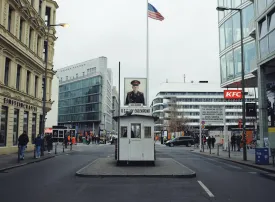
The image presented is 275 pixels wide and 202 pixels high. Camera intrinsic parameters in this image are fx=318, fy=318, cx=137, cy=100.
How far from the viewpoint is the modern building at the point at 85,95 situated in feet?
364

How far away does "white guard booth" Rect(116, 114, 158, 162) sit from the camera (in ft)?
55.7

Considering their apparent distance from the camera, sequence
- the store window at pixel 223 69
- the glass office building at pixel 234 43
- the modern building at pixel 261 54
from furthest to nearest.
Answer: the store window at pixel 223 69 < the glass office building at pixel 234 43 < the modern building at pixel 261 54

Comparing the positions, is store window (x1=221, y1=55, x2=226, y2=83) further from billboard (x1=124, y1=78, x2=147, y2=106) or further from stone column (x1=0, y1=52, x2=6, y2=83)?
stone column (x1=0, y1=52, x2=6, y2=83)

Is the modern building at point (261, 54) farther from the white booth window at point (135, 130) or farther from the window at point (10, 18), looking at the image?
the window at point (10, 18)

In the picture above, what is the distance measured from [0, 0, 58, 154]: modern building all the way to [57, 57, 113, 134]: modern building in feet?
235

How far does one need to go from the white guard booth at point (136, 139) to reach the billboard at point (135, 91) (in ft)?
5.10

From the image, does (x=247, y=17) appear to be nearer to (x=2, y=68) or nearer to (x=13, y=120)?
(x=2, y=68)

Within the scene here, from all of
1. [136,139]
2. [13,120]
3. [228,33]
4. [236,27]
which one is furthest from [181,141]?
[136,139]

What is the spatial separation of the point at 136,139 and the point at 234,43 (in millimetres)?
22902

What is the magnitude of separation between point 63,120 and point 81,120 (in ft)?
43.3

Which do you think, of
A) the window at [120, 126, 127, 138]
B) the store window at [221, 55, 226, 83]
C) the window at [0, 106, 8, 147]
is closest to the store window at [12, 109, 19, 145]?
the window at [0, 106, 8, 147]

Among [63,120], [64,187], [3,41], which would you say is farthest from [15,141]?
[63,120]

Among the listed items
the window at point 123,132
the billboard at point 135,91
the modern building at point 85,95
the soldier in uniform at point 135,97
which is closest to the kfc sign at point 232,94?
the billboard at point 135,91

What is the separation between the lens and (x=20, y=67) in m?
29.2
